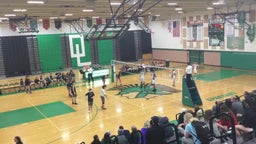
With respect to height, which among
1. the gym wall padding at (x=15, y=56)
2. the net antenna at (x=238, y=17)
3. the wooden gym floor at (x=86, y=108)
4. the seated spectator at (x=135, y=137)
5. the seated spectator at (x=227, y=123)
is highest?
the net antenna at (x=238, y=17)

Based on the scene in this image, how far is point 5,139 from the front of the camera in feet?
35.5

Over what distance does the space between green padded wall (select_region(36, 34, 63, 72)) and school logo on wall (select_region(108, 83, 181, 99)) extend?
12760mm

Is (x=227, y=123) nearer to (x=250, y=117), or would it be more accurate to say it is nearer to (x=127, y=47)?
(x=250, y=117)

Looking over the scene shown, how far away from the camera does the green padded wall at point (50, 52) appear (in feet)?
93.1

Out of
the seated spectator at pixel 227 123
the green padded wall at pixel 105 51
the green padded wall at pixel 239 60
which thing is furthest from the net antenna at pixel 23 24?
the green padded wall at pixel 239 60

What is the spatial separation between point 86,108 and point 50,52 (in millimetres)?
16342

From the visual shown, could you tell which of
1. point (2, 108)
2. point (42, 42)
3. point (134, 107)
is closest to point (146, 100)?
point (134, 107)

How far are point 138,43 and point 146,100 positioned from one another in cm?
1977

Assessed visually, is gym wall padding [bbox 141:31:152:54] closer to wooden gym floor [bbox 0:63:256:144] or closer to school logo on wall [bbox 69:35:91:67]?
school logo on wall [bbox 69:35:91:67]

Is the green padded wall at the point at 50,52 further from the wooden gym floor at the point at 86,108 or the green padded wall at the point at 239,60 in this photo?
the green padded wall at the point at 239,60

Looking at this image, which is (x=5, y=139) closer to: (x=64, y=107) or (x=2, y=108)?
(x=64, y=107)

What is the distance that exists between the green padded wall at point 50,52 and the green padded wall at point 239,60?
60.3ft

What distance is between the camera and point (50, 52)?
28.9 meters

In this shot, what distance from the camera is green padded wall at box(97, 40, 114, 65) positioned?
31922 millimetres
